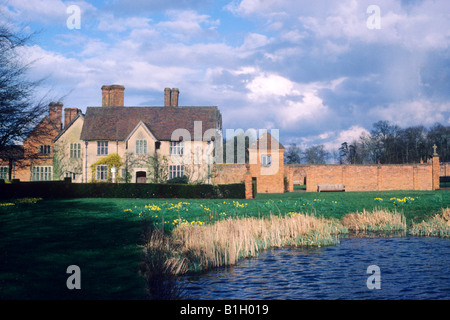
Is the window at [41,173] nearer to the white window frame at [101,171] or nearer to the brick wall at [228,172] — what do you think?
the white window frame at [101,171]

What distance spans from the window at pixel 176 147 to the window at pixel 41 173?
47.8ft

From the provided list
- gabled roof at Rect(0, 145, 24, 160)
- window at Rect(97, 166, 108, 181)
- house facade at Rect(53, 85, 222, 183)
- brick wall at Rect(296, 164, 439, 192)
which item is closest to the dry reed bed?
gabled roof at Rect(0, 145, 24, 160)

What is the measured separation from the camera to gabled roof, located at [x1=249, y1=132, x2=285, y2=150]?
3897 centimetres

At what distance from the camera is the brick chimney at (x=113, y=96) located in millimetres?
46312

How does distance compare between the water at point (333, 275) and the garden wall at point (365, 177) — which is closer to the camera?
the water at point (333, 275)

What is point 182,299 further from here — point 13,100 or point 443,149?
point 443,149

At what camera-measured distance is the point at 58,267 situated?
328 inches

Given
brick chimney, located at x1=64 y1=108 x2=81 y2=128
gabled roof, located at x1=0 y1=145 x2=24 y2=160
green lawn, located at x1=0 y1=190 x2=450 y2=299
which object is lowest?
green lawn, located at x1=0 y1=190 x2=450 y2=299

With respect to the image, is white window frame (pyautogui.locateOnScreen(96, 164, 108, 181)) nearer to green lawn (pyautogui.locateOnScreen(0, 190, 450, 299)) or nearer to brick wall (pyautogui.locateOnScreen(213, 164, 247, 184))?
brick wall (pyautogui.locateOnScreen(213, 164, 247, 184))

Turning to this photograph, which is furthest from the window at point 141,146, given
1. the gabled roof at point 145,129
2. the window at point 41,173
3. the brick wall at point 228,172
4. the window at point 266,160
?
the window at point 41,173

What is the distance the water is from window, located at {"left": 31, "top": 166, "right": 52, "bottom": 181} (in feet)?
125

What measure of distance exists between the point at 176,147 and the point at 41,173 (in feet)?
52.3

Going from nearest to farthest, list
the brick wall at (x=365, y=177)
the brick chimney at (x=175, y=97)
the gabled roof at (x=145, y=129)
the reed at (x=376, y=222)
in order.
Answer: the reed at (x=376, y=222)
the brick wall at (x=365, y=177)
the gabled roof at (x=145, y=129)
the brick chimney at (x=175, y=97)

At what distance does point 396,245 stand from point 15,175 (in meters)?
45.1
